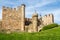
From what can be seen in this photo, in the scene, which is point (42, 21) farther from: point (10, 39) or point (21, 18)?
point (10, 39)

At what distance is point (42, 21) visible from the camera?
71812mm

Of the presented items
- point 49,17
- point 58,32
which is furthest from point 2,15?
point 58,32

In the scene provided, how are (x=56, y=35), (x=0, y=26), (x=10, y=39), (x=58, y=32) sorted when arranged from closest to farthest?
(x=10, y=39), (x=56, y=35), (x=58, y=32), (x=0, y=26)

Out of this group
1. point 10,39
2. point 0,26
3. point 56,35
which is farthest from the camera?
point 0,26

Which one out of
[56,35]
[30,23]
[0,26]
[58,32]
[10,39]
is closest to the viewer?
[10,39]

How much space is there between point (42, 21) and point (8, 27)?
408 inches

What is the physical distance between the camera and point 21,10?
6869 centimetres

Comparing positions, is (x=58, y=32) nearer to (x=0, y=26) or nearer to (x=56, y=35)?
(x=56, y=35)

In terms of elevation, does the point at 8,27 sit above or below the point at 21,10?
below

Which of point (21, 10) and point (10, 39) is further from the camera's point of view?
point (21, 10)

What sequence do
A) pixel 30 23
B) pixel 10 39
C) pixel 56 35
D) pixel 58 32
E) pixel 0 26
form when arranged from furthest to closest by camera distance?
pixel 30 23, pixel 0 26, pixel 58 32, pixel 56 35, pixel 10 39

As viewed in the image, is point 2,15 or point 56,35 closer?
point 56,35

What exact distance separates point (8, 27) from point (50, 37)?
3779 cm

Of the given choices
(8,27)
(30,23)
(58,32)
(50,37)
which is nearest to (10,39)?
(50,37)
